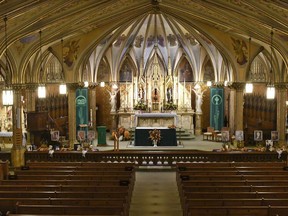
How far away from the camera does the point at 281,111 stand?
87.2 ft

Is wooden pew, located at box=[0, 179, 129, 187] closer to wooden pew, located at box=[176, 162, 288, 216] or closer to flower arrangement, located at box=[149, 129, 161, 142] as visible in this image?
wooden pew, located at box=[176, 162, 288, 216]

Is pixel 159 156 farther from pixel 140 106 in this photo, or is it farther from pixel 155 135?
pixel 140 106

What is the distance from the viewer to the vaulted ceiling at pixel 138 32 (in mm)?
16797

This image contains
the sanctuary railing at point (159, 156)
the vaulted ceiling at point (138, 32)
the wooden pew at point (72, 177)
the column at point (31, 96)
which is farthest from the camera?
the column at point (31, 96)

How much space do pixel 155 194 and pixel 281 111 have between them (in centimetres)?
1455

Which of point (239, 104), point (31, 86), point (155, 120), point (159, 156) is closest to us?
point (159, 156)

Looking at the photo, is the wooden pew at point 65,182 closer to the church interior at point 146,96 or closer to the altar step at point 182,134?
the church interior at point 146,96

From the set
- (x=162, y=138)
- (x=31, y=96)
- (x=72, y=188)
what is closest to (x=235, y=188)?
(x=72, y=188)

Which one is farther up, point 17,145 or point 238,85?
point 238,85

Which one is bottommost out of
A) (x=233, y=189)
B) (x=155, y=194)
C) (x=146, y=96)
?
(x=155, y=194)

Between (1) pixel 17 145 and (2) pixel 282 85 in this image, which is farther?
(2) pixel 282 85

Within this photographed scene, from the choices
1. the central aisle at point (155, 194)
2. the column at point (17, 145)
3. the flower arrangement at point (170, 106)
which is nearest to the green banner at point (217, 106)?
the flower arrangement at point (170, 106)

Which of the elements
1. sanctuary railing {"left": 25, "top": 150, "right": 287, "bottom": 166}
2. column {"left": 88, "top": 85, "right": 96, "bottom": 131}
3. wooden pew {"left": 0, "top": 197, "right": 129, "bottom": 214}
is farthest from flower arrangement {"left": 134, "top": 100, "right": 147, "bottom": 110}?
wooden pew {"left": 0, "top": 197, "right": 129, "bottom": 214}

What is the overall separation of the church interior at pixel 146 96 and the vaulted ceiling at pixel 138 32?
8 cm
